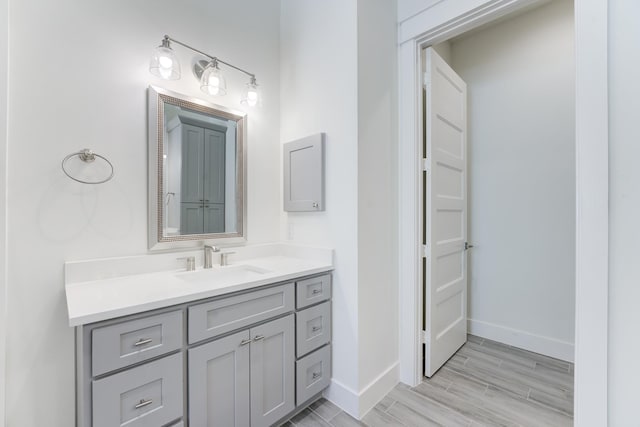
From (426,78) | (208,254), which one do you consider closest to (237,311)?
(208,254)

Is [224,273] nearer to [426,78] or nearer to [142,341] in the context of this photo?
[142,341]

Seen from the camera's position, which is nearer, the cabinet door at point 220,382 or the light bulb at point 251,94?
the cabinet door at point 220,382

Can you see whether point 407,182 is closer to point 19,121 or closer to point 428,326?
point 428,326

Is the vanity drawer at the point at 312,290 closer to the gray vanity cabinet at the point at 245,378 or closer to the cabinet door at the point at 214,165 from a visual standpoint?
the gray vanity cabinet at the point at 245,378

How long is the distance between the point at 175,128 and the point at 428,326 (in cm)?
210

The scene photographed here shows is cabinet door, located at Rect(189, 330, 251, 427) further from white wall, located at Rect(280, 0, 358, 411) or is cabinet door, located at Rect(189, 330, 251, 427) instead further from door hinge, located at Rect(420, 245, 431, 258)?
door hinge, located at Rect(420, 245, 431, 258)

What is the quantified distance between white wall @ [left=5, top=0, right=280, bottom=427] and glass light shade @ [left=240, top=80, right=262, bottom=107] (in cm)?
36

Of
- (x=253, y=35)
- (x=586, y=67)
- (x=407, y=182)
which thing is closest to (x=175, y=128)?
(x=253, y=35)

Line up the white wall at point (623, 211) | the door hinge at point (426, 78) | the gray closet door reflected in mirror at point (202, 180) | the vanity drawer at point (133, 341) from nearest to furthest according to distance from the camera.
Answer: the vanity drawer at point (133, 341) < the white wall at point (623, 211) < the gray closet door reflected in mirror at point (202, 180) < the door hinge at point (426, 78)

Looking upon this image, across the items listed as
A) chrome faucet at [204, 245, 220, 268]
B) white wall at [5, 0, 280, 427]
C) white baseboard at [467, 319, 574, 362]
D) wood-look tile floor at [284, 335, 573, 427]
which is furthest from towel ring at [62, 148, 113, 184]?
white baseboard at [467, 319, 574, 362]

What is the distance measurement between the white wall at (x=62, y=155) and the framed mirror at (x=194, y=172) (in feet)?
0.23

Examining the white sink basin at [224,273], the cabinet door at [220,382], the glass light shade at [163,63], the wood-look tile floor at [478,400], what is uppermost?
the glass light shade at [163,63]

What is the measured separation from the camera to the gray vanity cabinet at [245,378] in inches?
46.8

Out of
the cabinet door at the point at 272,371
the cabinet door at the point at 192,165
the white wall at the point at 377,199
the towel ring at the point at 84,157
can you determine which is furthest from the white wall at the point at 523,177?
the towel ring at the point at 84,157
